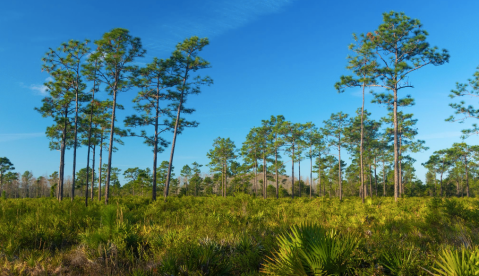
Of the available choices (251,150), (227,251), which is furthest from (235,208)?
(251,150)

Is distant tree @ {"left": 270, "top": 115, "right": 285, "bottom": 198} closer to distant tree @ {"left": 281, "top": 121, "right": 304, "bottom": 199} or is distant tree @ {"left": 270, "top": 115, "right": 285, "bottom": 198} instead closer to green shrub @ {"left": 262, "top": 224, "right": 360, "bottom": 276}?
distant tree @ {"left": 281, "top": 121, "right": 304, "bottom": 199}

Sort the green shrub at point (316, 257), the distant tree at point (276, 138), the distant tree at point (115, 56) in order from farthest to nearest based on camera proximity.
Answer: the distant tree at point (276, 138), the distant tree at point (115, 56), the green shrub at point (316, 257)

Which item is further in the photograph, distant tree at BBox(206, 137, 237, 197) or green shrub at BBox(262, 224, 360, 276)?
distant tree at BBox(206, 137, 237, 197)

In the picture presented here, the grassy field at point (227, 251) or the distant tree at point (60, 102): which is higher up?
the distant tree at point (60, 102)

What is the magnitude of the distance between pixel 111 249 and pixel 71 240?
2141 mm

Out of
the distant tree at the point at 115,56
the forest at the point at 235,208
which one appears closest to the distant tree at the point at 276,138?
the forest at the point at 235,208

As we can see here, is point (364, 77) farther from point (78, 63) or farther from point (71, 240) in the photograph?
point (78, 63)

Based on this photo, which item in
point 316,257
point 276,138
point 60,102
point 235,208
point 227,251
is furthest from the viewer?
point 276,138

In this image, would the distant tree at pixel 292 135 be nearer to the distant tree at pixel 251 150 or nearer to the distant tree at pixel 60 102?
the distant tree at pixel 251 150

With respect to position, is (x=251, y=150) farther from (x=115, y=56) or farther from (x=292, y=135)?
(x=115, y=56)

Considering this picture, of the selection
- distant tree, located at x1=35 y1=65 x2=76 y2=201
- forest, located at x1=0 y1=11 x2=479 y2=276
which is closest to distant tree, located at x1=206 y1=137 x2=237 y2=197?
forest, located at x1=0 y1=11 x2=479 y2=276

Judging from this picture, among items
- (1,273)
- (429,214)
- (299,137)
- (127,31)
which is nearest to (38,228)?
(1,273)

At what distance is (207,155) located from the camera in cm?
4766

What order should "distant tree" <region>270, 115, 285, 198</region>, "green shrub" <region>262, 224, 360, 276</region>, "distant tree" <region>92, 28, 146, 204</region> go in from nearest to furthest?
"green shrub" <region>262, 224, 360, 276</region>, "distant tree" <region>92, 28, 146, 204</region>, "distant tree" <region>270, 115, 285, 198</region>
